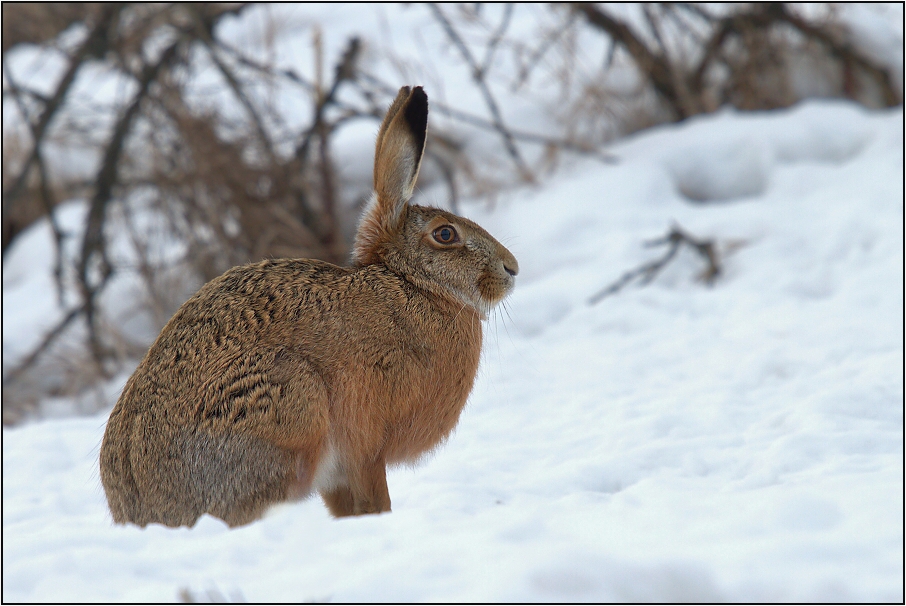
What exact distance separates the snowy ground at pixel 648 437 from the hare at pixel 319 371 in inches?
8.7

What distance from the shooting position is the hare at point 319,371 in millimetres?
2826

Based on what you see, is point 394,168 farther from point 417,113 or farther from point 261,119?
point 261,119

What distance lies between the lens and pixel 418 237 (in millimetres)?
3416

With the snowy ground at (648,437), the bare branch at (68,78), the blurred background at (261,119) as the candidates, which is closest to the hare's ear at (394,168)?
the snowy ground at (648,437)

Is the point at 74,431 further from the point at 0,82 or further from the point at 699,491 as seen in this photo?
the point at 699,491

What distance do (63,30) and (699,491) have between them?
21.0 ft

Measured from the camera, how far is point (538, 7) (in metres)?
8.39

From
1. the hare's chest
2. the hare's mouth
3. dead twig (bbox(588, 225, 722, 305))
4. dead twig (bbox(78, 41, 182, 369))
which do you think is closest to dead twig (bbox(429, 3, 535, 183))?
dead twig (bbox(588, 225, 722, 305))

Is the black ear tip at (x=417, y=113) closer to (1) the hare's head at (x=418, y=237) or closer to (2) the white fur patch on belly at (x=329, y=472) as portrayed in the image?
(1) the hare's head at (x=418, y=237)

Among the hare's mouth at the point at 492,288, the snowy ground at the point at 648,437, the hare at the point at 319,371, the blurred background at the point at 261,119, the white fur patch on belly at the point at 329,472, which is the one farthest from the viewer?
the blurred background at the point at 261,119

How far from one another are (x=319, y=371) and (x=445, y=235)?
767 millimetres

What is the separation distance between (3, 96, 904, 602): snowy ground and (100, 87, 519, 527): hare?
0.22m

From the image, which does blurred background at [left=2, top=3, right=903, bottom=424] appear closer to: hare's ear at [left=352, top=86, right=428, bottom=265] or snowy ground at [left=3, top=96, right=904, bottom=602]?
snowy ground at [left=3, top=96, right=904, bottom=602]

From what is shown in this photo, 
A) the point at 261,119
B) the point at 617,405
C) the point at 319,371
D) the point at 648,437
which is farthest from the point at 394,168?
the point at 261,119
